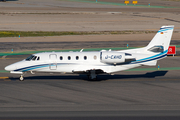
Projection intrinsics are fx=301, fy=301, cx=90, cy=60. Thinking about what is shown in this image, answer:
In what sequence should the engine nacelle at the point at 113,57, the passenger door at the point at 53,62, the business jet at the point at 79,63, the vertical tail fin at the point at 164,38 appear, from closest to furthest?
the engine nacelle at the point at 113,57 → the business jet at the point at 79,63 → the passenger door at the point at 53,62 → the vertical tail fin at the point at 164,38

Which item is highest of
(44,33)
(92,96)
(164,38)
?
(44,33)

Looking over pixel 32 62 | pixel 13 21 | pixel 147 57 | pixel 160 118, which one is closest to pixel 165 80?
pixel 147 57

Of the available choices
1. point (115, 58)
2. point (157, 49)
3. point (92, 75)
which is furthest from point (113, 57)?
point (157, 49)

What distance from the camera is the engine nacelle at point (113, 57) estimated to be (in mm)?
30094

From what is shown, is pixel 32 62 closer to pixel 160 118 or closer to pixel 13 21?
pixel 160 118

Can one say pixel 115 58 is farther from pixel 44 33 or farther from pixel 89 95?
pixel 44 33

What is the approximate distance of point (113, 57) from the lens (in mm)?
30094

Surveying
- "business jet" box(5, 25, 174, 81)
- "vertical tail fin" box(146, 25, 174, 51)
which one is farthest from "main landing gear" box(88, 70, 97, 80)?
"vertical tail fin" box(146, 25, 174, 51)

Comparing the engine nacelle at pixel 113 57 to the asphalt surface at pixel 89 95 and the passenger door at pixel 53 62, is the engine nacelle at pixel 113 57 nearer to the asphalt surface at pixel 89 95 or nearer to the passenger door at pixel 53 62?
the asphalt surface at pixel 89 95

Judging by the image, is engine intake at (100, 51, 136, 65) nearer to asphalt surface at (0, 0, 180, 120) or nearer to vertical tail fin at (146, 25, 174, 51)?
asphalt surface at (0, 0, 180, 120)

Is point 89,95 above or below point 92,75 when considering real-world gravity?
below

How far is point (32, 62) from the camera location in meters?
30.6

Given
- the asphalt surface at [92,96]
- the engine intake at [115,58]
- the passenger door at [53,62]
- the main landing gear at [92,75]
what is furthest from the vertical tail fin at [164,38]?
the passenger door at [53,62]

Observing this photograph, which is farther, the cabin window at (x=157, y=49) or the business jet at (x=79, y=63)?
the cabin window at (x=157, y=49)
